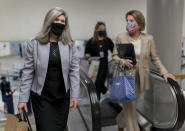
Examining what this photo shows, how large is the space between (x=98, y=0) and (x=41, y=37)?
378 cm

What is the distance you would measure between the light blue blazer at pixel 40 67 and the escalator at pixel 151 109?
0.44m

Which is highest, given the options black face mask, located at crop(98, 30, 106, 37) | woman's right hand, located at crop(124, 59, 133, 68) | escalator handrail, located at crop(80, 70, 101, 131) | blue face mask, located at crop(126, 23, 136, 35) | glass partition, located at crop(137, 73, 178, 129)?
blue face mask, located at crop(126, 23, 136, 35)

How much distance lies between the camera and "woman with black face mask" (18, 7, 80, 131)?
6.80 ft

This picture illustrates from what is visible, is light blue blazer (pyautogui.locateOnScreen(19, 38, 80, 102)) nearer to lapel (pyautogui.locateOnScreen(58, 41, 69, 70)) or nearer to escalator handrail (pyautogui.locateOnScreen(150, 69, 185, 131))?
lapel (pyautogui.locateOnScreen(58, 41, 69, 70))

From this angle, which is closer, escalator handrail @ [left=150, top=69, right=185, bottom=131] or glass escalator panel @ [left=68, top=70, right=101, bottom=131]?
glass escalator panel @ [left=68, top=70, right=101, bottom=131]

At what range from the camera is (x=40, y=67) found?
206 centimetres

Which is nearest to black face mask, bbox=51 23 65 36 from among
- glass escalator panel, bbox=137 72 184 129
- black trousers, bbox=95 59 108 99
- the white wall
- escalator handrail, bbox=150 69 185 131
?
escalator handrail, bbox=150 69 185 131

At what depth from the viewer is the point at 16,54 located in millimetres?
4953

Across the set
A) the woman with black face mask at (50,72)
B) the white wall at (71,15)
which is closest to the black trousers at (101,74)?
the white wall at (71,15)

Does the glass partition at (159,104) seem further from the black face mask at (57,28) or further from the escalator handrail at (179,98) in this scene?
the black face mask at (57,28)

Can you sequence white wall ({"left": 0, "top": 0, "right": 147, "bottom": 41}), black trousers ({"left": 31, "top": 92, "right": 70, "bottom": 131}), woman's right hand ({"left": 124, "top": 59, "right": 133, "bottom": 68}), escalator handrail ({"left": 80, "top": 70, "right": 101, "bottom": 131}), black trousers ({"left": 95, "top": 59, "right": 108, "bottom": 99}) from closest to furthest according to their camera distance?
black trousers ({"left": 31, "top": 92, "right": 70, "bottom": 131}) → escalator handrail ({"left": 80, "top": 70, "right": 101, "bottom": 131}) → woman's right hand ({"left": 124, "top": 59, "right": 133, "bottom": 68}) → black trousers ({"left": 95, "top": 59, "right": 108, "bottom": 99}) → white wall ({"left": 0, "top": 0, "right": 147, "bottom": 41})

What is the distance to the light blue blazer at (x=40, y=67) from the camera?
2.07 m

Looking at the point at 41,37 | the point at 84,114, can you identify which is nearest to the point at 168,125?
the point at 84,114

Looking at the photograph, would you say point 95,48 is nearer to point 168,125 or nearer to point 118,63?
point 118,63
